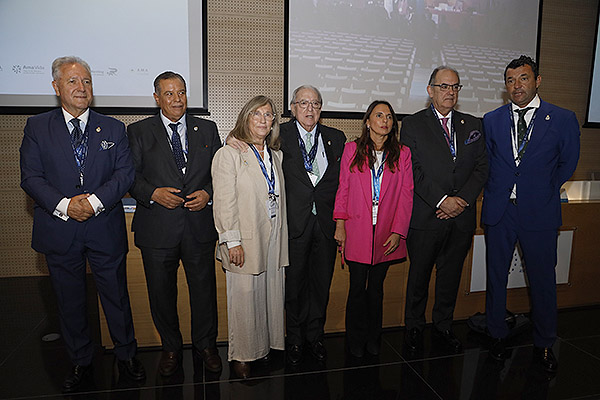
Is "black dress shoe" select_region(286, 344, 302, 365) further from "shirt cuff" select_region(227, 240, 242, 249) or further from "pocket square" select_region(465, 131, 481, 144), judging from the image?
"pocket square" select_region(465, 131, 481, 144)

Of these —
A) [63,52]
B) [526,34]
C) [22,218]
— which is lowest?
[22,218]

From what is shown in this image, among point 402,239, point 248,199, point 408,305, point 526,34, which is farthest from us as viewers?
point 526,34

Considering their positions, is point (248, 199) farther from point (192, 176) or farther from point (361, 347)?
point (361, 347)

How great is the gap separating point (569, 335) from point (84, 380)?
3.71m

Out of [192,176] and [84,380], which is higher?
→ [192,176]

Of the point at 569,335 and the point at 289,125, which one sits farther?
the point at 569,335

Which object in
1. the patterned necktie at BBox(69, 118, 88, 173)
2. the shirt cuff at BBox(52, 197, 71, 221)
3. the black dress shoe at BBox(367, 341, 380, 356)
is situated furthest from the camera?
the black dress shoe at BBox(367, 341, 380, 356)

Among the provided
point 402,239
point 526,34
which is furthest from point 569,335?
point 526,34

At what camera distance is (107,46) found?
4.25 meters

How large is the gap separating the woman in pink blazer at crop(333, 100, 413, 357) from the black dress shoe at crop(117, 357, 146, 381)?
1.46 meters

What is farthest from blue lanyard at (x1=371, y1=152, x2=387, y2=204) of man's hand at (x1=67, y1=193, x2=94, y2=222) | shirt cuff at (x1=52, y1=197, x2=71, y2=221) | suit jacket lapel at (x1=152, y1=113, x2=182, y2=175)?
shirt cuff at (x1=52, y1=197, x2=71, y2=221)

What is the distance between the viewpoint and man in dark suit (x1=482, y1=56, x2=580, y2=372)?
285 centimetres

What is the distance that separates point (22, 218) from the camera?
4555 mm

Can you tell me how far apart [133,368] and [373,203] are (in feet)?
6.31
